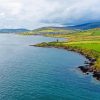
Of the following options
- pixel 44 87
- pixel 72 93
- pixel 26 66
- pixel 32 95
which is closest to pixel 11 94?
pixel 32 95

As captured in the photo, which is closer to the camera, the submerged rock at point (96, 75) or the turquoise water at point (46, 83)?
the turquoise water at point (46, 83)

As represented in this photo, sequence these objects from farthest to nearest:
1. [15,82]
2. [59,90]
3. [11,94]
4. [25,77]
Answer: [25,77], [15,82], [59,90], [11,94]

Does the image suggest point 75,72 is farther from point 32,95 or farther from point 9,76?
point 32,95

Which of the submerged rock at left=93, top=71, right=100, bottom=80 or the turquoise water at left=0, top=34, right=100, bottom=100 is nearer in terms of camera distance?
the turquoise water at left=0, top=34, right=100, bottom=100

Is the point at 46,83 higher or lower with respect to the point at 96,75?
lower

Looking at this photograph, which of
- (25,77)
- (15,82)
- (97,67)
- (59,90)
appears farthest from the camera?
(97,67)

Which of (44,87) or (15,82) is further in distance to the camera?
(15,82)

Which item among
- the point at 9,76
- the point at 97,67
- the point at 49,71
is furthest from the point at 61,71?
the point at 9,76

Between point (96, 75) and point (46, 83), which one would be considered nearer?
point (46, 83)

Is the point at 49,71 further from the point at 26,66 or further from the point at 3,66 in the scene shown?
the point at 3,66
